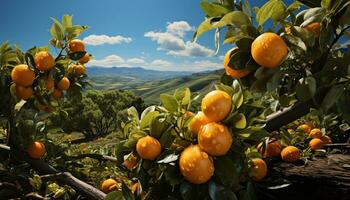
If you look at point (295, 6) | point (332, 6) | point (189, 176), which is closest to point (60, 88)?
point (189, 176)

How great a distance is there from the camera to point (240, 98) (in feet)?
4.30

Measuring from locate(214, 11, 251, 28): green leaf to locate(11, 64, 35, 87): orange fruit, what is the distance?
1580mm

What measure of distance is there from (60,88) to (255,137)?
1820mm

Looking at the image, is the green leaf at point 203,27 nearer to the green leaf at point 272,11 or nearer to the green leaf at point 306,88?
the green leaf at point 272,11

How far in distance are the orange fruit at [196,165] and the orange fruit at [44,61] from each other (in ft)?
4.67

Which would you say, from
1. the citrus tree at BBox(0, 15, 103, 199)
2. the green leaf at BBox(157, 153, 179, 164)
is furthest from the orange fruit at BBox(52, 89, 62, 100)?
the green leaf at BBox(157, 153, 179, 164)

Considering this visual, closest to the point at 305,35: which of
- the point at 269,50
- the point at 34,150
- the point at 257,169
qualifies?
the point at 269,50

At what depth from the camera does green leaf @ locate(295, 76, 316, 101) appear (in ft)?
3.60

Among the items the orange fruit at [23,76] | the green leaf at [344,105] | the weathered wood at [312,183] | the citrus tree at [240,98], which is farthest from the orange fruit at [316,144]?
the orange fruit at [23,76]

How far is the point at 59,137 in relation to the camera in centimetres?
350

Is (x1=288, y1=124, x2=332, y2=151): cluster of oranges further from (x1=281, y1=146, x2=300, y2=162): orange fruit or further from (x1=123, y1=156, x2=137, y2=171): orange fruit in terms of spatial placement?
(x1=123, y1=156, x2=137, y2=171): orange fruit

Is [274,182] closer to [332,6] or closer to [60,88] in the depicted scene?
[332,6]

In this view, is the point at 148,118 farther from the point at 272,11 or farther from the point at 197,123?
the point at 272,11

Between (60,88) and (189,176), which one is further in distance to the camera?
(60,88)
